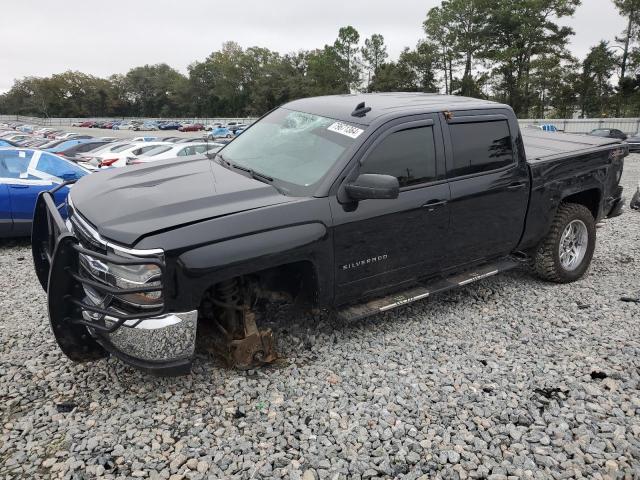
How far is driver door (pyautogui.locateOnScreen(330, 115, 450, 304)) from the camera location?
3.37m

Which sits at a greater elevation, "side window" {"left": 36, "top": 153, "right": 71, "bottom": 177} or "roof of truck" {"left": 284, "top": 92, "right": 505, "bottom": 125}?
"roof of truck" {"left": 284, "top": 92, "right": 505, "bottom": 125}

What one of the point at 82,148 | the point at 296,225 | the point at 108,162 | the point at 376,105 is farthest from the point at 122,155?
the point at 296,225

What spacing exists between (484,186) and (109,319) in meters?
3.11

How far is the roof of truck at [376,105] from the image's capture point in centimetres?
371

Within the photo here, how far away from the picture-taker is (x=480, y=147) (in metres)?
4.11

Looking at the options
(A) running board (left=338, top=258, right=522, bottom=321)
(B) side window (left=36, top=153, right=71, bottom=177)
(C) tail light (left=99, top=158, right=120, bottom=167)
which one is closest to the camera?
(A) running board (left=338, top=258, right=522, bottom=321)

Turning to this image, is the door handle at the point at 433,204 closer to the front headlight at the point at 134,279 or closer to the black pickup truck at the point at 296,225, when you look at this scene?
the black pickup truck at the point at 296,225

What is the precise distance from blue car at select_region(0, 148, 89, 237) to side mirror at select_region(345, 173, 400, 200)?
A: 190 inches

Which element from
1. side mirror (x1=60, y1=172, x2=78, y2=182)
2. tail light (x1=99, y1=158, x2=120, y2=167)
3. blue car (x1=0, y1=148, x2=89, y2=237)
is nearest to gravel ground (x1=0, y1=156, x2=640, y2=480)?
blue car (x1=0, y1=148, x2=89, y2=237)

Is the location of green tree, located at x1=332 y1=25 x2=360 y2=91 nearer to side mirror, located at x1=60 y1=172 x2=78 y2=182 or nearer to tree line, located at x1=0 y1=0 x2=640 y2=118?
tree line, located at x1=0 y1=0 x2=640 y2=118

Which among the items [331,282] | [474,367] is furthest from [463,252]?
[331,282]

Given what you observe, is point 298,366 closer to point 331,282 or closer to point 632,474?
point 331,282

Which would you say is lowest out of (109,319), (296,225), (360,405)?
(360,405)

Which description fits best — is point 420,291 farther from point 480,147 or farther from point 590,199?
point 590,199
